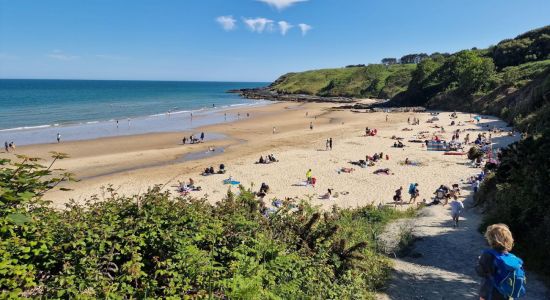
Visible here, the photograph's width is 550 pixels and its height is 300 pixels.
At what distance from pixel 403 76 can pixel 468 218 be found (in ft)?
346

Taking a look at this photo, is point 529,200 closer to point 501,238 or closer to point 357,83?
point 501,238

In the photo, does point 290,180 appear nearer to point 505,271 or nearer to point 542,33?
point 505,271

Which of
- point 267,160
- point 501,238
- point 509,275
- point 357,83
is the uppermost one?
point 357,83

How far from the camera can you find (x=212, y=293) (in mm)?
4512

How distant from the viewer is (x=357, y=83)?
127m

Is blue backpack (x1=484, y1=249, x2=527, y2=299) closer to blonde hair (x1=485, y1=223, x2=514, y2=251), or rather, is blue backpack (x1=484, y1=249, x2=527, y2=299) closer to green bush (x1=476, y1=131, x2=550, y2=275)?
blonde hair (x1=485, y1=223, x2=514, y2=251)

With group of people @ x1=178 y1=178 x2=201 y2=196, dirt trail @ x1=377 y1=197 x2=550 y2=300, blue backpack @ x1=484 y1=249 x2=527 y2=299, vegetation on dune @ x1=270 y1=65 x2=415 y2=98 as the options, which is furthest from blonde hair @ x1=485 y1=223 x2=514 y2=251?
vegetation on dune @ x1=270 y1=65 x2=415 y2=98

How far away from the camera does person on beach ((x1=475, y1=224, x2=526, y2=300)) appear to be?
467cm

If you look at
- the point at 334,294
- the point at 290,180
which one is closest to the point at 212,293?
the point at 334,294

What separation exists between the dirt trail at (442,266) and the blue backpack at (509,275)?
270 cm

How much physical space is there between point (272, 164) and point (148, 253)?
22.5 metres

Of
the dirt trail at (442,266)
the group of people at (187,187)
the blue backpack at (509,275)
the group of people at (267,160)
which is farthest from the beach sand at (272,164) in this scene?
Answer: the blue backpack at (509,275)

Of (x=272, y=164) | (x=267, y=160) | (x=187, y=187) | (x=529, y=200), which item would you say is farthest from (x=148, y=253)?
(x=267, y=160)

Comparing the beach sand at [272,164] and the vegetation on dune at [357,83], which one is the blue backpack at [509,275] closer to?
the beach sand at [272,164]
